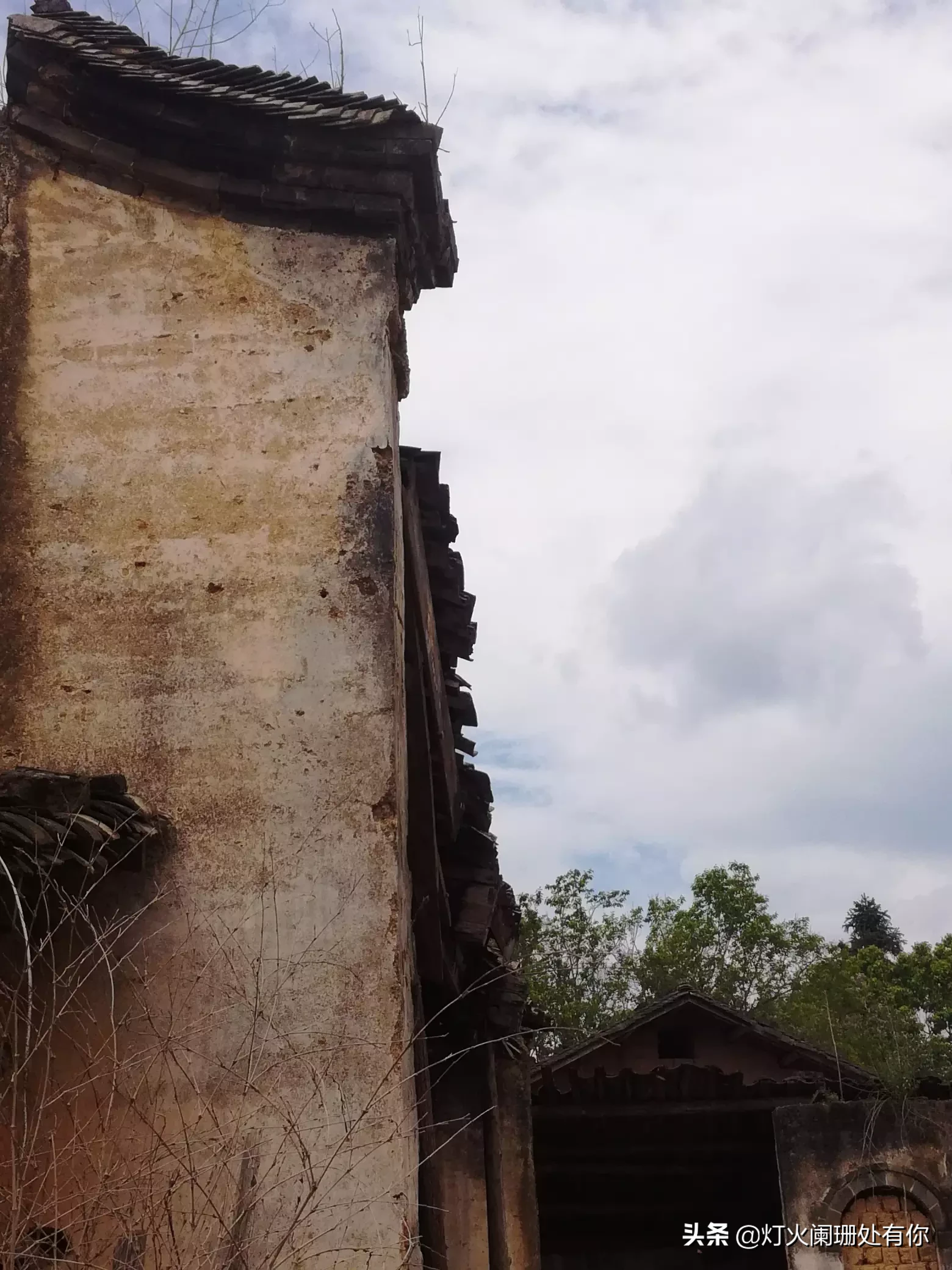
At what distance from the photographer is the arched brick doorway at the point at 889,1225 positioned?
933 centimetres

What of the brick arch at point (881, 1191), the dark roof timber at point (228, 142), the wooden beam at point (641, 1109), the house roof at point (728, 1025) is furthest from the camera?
the house roof at point (728, 1025)

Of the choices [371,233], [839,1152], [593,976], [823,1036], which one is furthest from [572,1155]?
[593,976]

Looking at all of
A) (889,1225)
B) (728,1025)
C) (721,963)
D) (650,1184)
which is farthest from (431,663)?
(721,963)

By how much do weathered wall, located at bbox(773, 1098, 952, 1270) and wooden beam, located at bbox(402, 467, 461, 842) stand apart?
3951 mm

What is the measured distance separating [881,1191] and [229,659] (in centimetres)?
683

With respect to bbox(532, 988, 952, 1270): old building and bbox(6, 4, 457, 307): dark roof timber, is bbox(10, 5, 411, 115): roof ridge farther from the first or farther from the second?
bbox(532, 988, 952, 1270): old building

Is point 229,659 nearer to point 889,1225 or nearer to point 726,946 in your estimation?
point 889,1225

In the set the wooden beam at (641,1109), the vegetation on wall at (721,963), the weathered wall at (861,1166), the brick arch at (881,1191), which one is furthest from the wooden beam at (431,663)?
the vegetation on wall at (721,963)

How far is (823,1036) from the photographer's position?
73.9ft

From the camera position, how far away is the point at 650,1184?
11.9m

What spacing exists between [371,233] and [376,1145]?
425 centimetres

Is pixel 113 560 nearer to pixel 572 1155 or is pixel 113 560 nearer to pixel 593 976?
pixel 572 1155

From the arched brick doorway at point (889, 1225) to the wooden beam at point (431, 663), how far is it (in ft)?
14.7

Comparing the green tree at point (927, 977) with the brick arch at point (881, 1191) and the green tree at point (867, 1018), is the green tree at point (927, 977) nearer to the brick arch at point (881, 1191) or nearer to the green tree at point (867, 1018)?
the green tree at point (867, 1018)
